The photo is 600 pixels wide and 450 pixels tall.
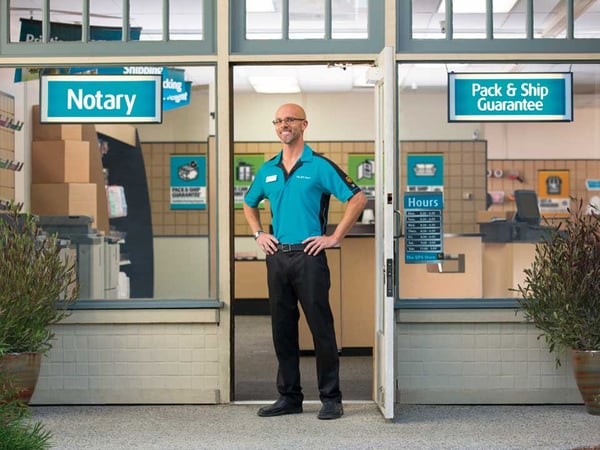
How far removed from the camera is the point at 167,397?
710 centimetres

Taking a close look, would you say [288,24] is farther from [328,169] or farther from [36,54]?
[36,54]

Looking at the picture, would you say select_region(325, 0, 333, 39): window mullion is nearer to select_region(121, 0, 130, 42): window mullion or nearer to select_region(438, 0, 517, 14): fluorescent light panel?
select_region(438, 0, 517, 14): fluorescent light panel

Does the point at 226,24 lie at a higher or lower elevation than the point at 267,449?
higher

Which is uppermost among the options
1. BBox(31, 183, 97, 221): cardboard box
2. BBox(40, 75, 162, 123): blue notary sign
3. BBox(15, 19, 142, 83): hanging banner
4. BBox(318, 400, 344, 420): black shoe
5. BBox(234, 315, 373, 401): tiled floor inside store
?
BBox(15, 19, 142, 83): hanging banner

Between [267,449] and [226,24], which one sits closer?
[267,449]

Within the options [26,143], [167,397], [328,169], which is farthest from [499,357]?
[26,143]

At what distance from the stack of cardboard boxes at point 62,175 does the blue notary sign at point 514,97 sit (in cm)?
239

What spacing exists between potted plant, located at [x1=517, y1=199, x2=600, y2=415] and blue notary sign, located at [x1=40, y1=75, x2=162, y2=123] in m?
2.66

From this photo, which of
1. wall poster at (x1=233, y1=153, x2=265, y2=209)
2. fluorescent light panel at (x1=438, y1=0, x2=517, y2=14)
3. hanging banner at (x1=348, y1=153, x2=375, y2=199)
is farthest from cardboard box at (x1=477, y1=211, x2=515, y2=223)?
wall poster at (x1=233, y1=153, x2=265, y2=209)

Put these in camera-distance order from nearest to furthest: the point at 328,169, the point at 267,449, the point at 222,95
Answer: the point at 267,449, the point at 328,169, the point at 222,95

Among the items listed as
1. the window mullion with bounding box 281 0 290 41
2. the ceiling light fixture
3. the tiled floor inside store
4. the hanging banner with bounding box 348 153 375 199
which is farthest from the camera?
the hanging banner with bounding box 348 153 375 199

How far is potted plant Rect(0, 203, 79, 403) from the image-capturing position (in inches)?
259

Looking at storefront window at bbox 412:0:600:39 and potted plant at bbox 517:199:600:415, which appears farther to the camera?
storefront window at bbox 412:0:600:39

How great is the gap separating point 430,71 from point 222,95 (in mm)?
1361
